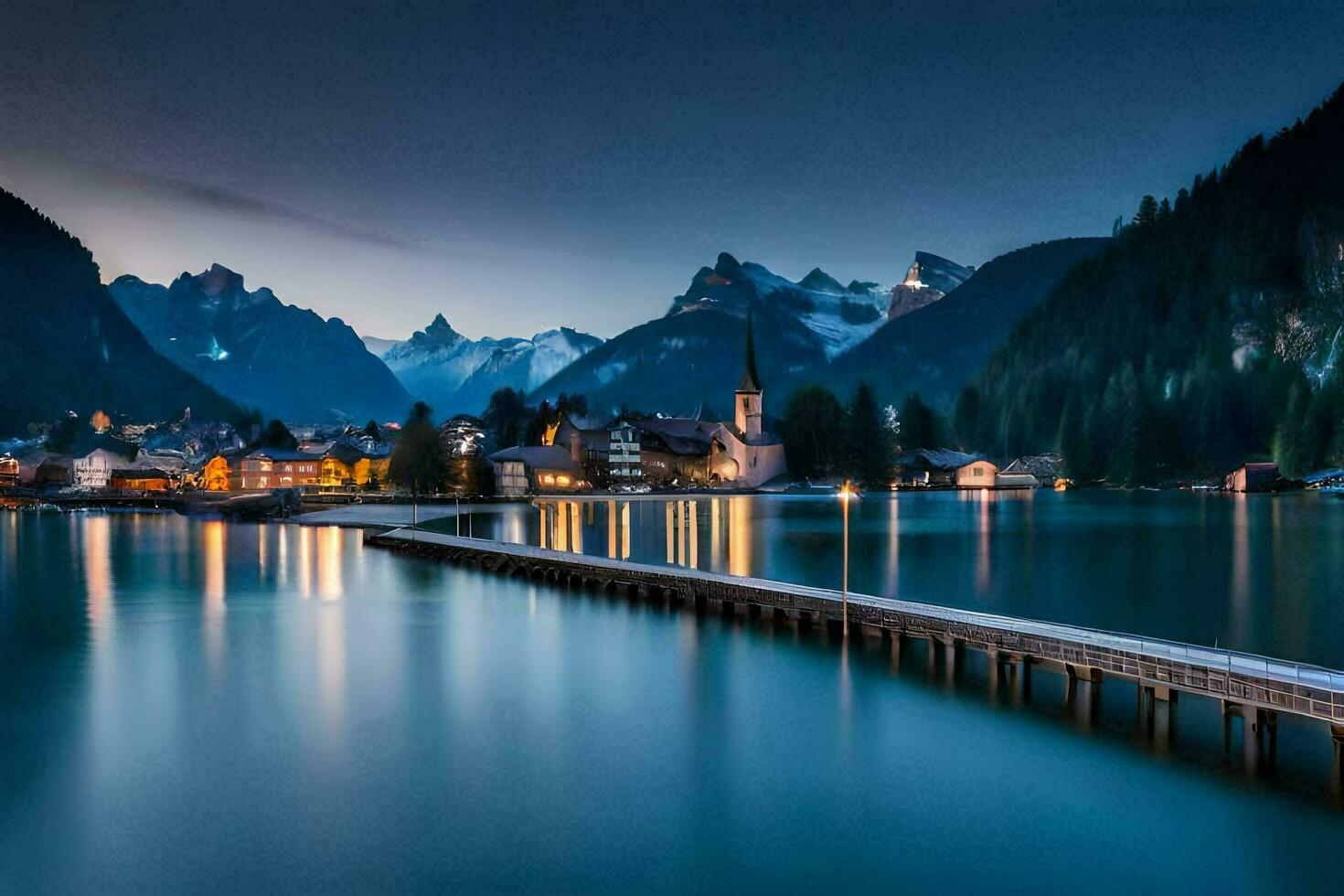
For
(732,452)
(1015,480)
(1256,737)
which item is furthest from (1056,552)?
(1015,480)

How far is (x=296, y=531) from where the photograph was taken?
90125mm

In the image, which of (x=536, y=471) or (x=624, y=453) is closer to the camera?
(x=536, y=471)

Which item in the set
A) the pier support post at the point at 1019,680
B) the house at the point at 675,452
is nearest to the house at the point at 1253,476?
the house at the point at 675,452

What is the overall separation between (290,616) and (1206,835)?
36383 millimetres

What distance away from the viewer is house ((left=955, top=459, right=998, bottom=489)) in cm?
16488

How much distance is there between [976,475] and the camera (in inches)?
6506

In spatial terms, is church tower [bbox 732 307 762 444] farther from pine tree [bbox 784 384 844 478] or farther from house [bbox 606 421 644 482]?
house [bbox 606 421 644 482]

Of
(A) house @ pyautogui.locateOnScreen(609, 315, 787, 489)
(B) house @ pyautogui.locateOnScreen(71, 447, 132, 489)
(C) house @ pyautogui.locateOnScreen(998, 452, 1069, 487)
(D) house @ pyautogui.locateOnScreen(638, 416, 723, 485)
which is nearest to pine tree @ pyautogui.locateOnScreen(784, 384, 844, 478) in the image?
(A) house @ pyautogui.locateOnScreen(609, 315, 787, 489)

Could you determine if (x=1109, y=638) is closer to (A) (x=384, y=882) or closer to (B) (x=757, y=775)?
(B) (x=757, y=775)

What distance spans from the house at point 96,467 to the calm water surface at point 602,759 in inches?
5491

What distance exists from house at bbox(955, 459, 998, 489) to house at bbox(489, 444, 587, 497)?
66.2m

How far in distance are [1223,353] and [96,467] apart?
619 feet

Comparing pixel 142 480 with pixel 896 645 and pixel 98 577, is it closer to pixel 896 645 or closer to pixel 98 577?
pixel 98 577

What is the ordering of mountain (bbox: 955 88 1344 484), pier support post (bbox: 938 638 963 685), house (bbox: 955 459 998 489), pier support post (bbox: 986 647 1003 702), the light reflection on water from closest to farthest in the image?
1. pier support post (bbox: 986 647 1003 702)
2. pier support post (bbox: 938 638 963 685)
3. the light reflection on water
4. mountain (bbox: 955 88 1344 484)
5. house (bbox: 955 459 998 489)
